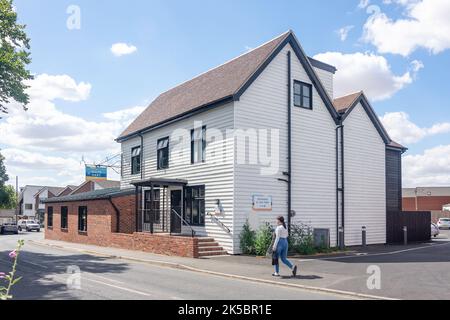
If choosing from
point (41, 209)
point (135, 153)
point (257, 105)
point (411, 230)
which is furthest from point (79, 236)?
point (41, 209)

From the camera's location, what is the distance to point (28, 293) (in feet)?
34.3

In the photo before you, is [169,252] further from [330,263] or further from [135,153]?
[135,153]

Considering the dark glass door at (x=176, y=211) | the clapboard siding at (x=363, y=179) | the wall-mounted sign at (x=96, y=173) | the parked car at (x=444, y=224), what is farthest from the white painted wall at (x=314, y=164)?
the parked car at (x=444, y=224)

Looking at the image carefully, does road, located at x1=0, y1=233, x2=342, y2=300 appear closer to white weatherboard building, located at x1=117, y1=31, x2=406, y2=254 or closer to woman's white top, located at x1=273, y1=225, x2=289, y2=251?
woman's white top, located at x1=273, y1=225, x2=289, y2=251

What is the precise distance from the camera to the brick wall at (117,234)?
18.9 m

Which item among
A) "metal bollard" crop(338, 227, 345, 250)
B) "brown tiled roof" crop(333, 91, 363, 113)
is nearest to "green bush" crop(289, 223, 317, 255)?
"metal bollard" crop(338, 227, 345, 250)

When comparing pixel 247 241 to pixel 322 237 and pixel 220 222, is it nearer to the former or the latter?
pixel 220 222

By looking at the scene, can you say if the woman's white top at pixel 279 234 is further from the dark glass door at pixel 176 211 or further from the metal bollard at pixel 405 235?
the metal bollard at pixel 405 235

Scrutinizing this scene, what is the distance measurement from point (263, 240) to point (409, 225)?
504 inches

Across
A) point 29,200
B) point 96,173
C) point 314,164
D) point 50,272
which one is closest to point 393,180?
point 314,164

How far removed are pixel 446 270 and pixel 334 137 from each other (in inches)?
405

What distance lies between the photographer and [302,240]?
20.0 meters
